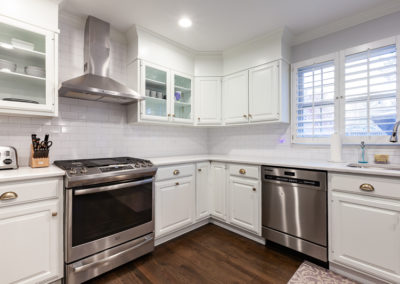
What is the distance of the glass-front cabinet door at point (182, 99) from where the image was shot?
2896 mm

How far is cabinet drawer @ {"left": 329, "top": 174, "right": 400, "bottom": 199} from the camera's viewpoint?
1560 mm

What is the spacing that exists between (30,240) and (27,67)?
147cm

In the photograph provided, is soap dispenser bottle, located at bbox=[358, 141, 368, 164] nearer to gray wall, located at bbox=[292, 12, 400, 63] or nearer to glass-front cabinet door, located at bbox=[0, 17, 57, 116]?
gray wall, located at bbox=[292, 12, 400, 63]

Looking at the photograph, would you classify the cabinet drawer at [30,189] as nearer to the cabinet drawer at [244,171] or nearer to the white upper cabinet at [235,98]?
the cabinet drawer at [244,171]

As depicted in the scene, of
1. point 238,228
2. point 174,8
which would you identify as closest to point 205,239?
point 238,228

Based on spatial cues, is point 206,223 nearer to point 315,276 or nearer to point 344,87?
point 315,276

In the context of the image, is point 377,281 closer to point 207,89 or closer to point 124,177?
point 124,177

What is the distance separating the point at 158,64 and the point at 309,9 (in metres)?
1.83

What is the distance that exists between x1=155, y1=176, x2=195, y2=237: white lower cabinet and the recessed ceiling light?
1.87m

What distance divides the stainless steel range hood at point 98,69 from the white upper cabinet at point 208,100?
116 centimetres

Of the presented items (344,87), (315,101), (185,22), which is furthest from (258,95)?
(185,22)

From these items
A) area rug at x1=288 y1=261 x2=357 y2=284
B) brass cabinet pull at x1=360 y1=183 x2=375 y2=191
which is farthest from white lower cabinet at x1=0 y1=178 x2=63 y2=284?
brass cabinet pull at x1=360 y1=183 x2=375 y2=191

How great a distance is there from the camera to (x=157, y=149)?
301 cm

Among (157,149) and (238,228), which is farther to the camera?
(157,149)
